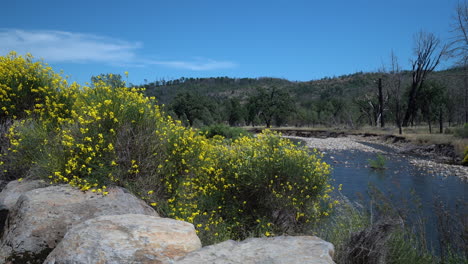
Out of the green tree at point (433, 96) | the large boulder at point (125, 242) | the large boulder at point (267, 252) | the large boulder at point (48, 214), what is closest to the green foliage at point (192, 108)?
the green tree at point (433, 96)

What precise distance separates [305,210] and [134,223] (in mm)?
3829

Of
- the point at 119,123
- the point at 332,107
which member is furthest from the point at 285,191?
the point at 332,107

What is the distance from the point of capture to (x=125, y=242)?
11.2 feet

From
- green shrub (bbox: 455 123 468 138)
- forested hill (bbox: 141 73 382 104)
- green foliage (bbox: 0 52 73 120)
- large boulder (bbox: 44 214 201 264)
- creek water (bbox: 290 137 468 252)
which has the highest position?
forested hill (bbox: 141 73 382 104)

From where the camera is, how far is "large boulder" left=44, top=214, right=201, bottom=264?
3318mm

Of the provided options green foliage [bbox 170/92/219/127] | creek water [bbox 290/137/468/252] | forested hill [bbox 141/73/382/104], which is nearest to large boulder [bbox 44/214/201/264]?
creek water [bbox 290/137/468/252]

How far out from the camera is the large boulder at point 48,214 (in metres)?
4.19

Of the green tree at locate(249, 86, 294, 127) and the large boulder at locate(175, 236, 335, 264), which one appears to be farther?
the green tree at locate(249, 86, 294, 127)

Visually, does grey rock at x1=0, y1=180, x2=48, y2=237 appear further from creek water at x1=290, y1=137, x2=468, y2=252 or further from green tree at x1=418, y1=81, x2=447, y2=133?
green tree at x1=418, y1=81, x2=447, y2=133

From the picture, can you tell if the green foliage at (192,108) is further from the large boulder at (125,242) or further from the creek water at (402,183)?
the large boulder at (125,242)

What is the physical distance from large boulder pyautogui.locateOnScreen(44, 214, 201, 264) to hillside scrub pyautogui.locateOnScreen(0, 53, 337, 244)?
1488 mm

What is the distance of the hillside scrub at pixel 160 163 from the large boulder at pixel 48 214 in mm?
334

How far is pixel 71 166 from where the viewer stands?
5438 mm

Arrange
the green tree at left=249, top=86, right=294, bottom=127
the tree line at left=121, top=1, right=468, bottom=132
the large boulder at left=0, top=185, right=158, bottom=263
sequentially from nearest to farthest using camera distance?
the large boulder at left=0, top=185, right=158, bottom=263 < the tree line at left=121, top=1, right=468, bottom=132 < the green tree at left=249, top=86, right=294, bottom=127
